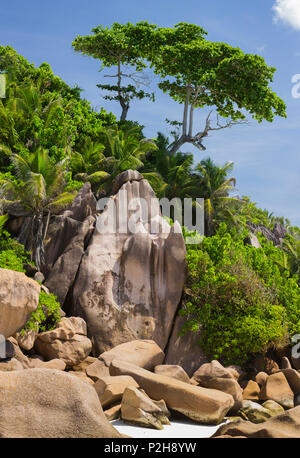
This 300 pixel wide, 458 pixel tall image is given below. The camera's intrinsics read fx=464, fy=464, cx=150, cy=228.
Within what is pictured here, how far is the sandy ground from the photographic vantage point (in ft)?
25.3

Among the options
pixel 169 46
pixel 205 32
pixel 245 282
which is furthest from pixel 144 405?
pixel 205 32

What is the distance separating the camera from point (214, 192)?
26.7 m

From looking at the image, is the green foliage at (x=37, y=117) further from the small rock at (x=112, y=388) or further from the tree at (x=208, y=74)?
the small rock at (x=112, y=388)

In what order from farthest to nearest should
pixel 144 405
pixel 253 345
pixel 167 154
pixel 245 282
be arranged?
pixel 167 154
pixel 245 282
pixel 253 345
pixel 144 405

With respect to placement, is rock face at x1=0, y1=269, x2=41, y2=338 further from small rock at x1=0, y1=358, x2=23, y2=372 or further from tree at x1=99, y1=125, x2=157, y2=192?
tree at x1=99, y1=125, x2=157, y2=192

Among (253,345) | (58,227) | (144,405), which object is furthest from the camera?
(58,227)

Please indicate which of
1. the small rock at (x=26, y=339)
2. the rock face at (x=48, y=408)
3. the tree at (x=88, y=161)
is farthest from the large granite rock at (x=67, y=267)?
the rock face at (x=48, y=408)

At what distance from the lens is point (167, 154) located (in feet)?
92.6

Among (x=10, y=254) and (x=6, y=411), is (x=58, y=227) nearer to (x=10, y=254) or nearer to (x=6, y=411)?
(x=10, y=254)

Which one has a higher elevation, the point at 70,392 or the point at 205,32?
the point at 205,32

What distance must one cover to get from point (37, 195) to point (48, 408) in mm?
10226

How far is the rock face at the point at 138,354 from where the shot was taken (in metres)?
12.0

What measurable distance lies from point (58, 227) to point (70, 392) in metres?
10.7

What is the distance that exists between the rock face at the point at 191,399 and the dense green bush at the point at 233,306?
4.58 m
